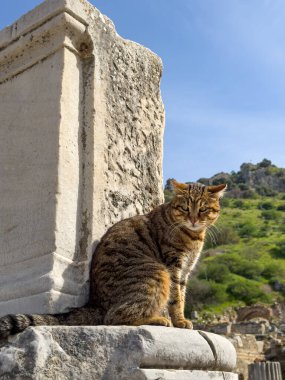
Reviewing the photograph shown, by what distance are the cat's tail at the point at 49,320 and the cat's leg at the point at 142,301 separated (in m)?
0.12

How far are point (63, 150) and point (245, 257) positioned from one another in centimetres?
6360

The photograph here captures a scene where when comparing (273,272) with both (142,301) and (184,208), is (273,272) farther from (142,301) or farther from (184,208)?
(142,301)

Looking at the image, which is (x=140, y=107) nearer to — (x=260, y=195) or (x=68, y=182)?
(x=68, y=182)

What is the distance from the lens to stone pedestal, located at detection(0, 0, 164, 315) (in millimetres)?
3646

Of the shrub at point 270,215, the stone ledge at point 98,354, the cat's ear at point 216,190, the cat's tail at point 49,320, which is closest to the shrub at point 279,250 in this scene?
the shrub at point 270,215

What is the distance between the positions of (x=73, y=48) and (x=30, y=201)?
3.54 feet

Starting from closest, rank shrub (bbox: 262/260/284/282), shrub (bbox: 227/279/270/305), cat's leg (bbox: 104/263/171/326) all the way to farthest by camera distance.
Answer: cat's leg (bbox: 104/263/171/326) < shrub (bbox: 227/279/270/305) < shrub (bbox: 262/260/284/282)

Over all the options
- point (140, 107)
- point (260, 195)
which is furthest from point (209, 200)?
point (260, 195)

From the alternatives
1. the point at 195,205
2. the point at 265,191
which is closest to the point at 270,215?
the point at 265,191

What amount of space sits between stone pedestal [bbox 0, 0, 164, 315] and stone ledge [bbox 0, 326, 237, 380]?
0.56 metres

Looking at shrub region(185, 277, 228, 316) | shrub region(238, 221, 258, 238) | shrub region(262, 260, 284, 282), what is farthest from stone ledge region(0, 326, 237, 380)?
shrub region(238, 221, 258, 238)

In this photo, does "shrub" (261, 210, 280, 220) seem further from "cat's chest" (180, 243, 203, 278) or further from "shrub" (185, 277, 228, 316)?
"cat's chest" (180, 243, 203, 278)

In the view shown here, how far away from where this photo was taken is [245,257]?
216 ft

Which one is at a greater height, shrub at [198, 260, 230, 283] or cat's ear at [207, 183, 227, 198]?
shrub at [198, 260, 230, 283]
